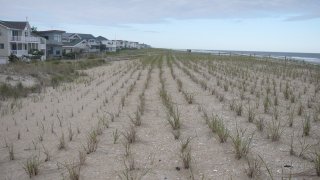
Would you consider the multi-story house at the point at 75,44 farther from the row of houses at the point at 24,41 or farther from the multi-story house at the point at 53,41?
the row of houses at the point at 24,41

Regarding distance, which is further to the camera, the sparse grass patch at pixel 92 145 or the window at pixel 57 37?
the window at pixel 57 37

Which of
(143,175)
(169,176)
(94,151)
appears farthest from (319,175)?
(94,151)

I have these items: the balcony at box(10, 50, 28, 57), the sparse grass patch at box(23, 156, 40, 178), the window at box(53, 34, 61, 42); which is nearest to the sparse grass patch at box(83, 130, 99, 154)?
the sparse grass patch at box(23, 156, 40, 178)

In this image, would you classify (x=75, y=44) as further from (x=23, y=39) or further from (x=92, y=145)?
Result: (x=92, y=145)

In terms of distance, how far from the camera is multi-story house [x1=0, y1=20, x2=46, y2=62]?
44.4 m

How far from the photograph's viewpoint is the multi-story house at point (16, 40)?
44.4 m

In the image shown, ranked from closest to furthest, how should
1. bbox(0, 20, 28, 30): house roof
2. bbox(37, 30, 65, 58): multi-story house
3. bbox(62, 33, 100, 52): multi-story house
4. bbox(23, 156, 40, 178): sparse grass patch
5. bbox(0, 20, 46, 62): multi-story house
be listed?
bbox(23, 156, 40, 178): sparse grass patch → bbox(0, 20, 46, 62): multi-story house → bbox(0, 20, 28, 30): house roof → bbox(37, 30, 65, 58): multi-story house → bbox(62, 33, 100, 52): multi-story house

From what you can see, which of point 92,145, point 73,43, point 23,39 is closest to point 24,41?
point 23,39

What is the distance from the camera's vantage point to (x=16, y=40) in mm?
45719

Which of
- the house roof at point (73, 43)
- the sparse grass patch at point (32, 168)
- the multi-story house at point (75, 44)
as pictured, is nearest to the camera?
the sparse grass patch at point (32, 168)

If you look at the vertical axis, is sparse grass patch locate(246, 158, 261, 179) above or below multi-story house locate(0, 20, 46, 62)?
below

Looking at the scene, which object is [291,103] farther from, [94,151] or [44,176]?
[44,176]

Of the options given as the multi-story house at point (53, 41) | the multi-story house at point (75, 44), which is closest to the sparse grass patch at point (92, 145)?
the multi-story house at point (53, 41)

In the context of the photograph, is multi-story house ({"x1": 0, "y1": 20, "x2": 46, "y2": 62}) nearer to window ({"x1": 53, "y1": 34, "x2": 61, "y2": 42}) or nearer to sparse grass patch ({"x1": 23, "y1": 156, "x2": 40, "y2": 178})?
window ({"x1": 53, "y1": 34, "x2": 61, "y2": 42})
